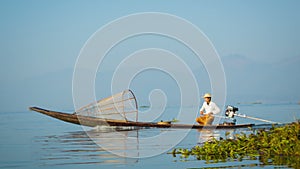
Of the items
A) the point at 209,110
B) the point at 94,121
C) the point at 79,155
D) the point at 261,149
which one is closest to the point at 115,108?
the point at 94,121

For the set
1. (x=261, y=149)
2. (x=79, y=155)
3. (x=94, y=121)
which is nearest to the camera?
(x=261, y=149)

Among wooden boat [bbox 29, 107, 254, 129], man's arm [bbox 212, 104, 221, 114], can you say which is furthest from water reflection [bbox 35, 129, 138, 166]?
man's arm [bbox 212, 104, 221, 114]

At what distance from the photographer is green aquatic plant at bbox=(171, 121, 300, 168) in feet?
29.7

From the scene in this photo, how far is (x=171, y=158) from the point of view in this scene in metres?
10.2

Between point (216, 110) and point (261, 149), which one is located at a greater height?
point (216, 110)

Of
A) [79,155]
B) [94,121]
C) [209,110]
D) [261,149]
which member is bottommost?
[79,155]

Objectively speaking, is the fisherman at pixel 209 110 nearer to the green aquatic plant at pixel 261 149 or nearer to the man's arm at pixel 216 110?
the man's arm at pixel 216 110

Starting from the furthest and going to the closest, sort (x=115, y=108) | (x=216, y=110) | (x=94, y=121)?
(x=115, y=108), (x=94, y=121), (x=216, y=110)

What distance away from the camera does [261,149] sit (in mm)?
9789

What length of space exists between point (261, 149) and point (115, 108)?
9.91m

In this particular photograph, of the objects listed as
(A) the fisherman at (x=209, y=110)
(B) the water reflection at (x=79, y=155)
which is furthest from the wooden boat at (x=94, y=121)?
(B) the water reflection at (x=79, y=155)

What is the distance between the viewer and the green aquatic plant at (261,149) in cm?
904

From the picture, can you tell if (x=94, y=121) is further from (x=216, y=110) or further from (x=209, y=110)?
(x=216, y=110)

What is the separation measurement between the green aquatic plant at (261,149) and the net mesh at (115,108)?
830 cm
